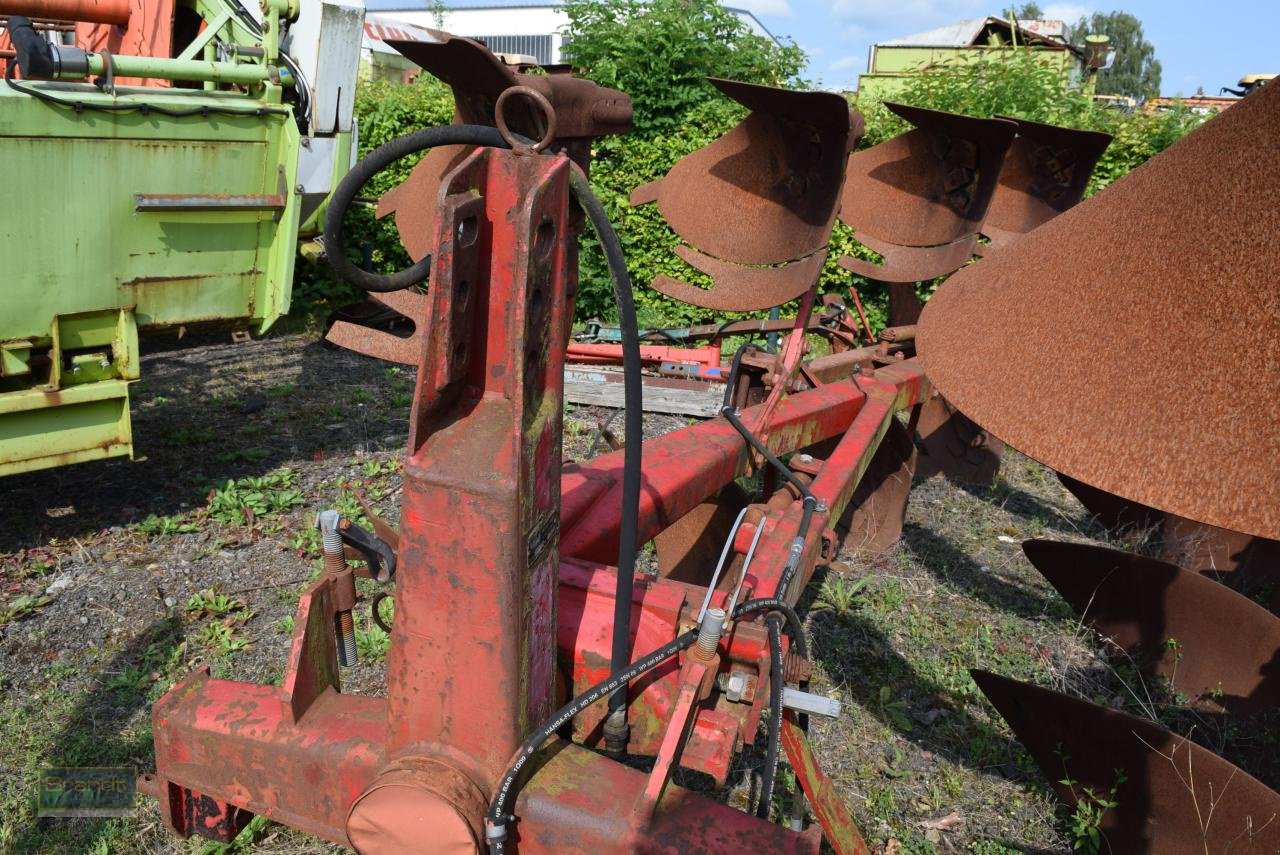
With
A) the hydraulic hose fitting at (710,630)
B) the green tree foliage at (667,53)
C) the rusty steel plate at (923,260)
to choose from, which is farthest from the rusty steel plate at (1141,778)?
the green tree foliage at (667,53)

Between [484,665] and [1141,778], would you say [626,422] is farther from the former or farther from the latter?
[1141,778]

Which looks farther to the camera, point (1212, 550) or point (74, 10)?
point (74, 10)

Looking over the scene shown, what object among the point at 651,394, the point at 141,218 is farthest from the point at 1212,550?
the point at 141,218

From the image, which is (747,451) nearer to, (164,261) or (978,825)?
(978,825)

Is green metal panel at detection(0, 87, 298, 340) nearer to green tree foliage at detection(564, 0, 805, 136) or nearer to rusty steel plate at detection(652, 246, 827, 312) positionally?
rusty steel plate at detection(652, 246, 827, 312)

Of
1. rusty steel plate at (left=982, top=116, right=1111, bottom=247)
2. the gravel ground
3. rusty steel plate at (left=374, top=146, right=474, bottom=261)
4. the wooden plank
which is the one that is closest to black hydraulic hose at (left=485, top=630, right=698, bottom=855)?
the gravel ground

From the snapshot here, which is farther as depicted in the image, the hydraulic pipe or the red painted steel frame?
the hydraulic pipe

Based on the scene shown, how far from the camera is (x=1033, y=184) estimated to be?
15.8 feet

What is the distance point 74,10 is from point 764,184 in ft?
13.8

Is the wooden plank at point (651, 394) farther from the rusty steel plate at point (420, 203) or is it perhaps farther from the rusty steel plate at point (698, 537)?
the rusty steel plate at point (420, 203)

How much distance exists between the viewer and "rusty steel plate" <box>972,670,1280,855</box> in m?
2.30

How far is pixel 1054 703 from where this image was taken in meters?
2.63

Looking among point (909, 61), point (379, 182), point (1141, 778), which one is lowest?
point (1141, 778)

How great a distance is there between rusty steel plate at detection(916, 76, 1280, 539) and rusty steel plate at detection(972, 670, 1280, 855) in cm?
197
